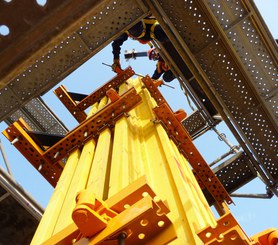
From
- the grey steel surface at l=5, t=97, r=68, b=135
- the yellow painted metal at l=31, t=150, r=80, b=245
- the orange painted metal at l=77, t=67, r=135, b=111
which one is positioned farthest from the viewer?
the grey steel surface at l=5, t=97, r=68, b=135

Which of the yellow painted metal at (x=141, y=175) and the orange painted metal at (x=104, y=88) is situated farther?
the orange painted metal at (x=104, y=88)

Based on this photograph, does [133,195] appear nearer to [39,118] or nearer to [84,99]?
[84,99]

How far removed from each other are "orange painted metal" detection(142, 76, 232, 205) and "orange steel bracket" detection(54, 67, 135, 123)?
4.05 metres

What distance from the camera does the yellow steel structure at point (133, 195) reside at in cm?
206

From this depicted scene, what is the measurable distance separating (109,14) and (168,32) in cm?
96

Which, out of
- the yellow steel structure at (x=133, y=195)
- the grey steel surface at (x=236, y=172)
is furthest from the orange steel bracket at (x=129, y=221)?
the grey steel surface at (x=236, y=172)

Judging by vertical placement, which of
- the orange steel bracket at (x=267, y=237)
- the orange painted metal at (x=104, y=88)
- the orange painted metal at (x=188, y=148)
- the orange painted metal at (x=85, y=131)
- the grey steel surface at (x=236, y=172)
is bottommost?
the grey steel surface at (x=236, y=172)

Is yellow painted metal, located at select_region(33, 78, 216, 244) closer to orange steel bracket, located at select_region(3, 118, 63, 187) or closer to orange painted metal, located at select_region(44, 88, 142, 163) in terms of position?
orange painted metal, located at select_region(44, 88, 142, 163)

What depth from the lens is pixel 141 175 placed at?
320cm

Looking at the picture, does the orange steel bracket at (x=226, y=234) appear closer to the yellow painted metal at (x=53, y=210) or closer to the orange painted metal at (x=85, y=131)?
the yellow painted metal at (x=53, y=210)

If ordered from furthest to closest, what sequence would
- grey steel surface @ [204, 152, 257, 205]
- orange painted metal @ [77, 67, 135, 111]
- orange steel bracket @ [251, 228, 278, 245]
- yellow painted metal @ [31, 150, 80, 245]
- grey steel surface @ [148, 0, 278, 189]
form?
orange painted metal @ [77, 67, 135, 111] < grey steel surface @ [204, 152, 257, 205] < grey steel surface @ [148, 0, 278, 189] < yellow painted metal @ [31, 150, 80, 245] < orange steel bracket @ [251, 228, 278, 245]

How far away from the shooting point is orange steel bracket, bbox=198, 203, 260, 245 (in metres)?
2.07

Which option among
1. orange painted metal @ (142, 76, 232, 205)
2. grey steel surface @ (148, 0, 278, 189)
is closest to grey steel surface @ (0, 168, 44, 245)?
orange painted metal @ (142, 76, 232, 205)

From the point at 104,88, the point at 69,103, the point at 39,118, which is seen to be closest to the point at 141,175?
the point at 69,103
